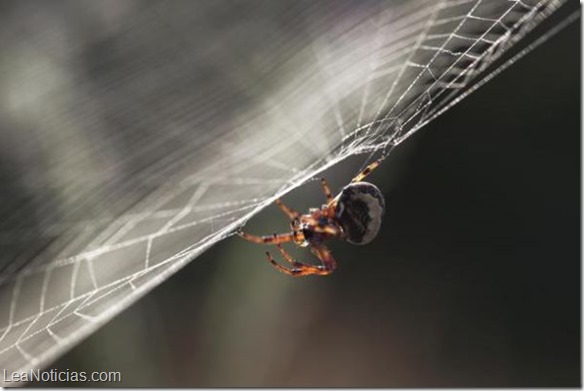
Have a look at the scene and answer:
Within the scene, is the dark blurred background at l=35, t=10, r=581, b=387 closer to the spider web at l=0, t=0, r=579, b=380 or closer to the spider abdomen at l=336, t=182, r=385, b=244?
the spider web at l=0, t=0, r=579, b=380

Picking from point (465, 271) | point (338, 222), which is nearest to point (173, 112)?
point (338, 222)

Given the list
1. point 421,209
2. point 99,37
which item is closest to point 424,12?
point 99,37

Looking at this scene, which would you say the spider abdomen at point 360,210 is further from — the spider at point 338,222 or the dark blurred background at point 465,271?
the dark blurred background at point 465,271

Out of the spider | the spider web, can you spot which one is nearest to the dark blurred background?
the spider web

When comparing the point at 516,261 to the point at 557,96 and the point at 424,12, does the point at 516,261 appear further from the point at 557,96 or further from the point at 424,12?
the point at 424,12

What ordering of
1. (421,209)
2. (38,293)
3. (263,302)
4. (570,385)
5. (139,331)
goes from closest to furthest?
(38,293) → (139,331) → (263,302) → (570,385) → (421,209)
